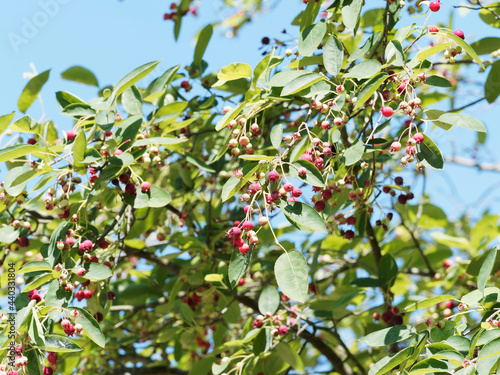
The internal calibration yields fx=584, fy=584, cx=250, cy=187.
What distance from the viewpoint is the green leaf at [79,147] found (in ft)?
6.14

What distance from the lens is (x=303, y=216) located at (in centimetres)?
165

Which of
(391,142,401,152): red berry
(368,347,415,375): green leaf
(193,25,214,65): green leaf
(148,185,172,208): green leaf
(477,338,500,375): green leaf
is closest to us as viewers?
(477,338,500,375): green leaf

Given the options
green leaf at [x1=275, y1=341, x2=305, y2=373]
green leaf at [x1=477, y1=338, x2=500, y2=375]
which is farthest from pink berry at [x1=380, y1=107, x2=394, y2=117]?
green leaf at [x1=275, y1=341, x2=305, y2=373]

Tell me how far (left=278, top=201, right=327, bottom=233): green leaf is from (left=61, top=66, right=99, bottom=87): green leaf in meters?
1.42

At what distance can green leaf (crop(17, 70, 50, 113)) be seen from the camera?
2359mm


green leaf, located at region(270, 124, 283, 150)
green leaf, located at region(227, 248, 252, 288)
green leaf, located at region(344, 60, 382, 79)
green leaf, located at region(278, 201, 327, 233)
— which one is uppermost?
Result: green leaf, located at region(344, 60, 382, 79)

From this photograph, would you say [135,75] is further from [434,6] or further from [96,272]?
[434,6]

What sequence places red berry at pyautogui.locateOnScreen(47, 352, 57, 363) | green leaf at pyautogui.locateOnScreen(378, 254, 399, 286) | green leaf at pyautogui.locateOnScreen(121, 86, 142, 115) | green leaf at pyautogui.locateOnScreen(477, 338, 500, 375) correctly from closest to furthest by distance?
green leaf at pyautogui.locateOnScreen(477, 338, 500, 375)
red berry at pyautogui.locateOnScreen(47, 352, 57, 363)
green leaf at pyautogui.locateOnScreen(121, 86, 142, 115)
green leaf at pyautogui.locateOnScreen(378, 254, 399, 286)

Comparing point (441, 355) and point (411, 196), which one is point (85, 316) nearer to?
point (441, 355)

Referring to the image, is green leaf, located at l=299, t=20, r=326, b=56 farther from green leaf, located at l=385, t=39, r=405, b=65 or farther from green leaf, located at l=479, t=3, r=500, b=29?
green leaf, located at l=479, t=3, r=500, b=29

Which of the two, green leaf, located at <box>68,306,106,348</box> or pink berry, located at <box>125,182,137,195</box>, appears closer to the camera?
green leaf, located at <box>68,306,106,348</box>

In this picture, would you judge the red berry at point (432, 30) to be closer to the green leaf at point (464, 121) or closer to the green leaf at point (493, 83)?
the green leaf at point (464, 121)

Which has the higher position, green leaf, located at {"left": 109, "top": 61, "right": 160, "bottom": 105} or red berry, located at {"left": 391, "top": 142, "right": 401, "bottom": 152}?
green leaf, located at {"left": 109, "top": 61, "right": 160, "bottom": 105}

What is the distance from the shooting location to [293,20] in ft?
8.32
